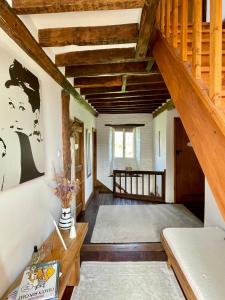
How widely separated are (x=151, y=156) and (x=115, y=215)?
3.55 meters

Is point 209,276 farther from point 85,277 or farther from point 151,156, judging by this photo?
point 151,156

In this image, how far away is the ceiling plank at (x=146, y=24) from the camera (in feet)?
5.18

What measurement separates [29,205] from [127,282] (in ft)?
4.47

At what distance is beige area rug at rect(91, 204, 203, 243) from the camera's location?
342 centimetres

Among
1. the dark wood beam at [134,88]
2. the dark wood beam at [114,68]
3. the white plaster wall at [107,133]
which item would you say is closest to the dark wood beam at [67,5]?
the dark wood beam at [114,68]

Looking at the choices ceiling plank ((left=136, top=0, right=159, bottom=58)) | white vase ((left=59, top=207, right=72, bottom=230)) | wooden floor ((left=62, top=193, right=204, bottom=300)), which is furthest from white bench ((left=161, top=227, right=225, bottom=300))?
ceiling plank ((left=136, top=0, right=159, bottom=58))

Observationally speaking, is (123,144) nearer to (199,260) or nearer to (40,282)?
(199,260)

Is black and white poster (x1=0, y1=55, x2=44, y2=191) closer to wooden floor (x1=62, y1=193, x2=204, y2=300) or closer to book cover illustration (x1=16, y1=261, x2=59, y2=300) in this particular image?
book cover illustration (x1=16, y1=261, x2=59, y2=300)

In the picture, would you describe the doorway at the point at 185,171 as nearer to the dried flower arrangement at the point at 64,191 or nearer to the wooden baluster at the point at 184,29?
the dried flower arrangement at the point at 64,191

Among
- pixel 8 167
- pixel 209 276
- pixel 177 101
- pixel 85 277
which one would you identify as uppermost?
pixel 177 101

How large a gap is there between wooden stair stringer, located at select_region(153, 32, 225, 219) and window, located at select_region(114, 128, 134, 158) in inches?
228

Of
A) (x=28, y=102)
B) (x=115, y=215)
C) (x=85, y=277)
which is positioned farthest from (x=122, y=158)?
(x=28, y=102)

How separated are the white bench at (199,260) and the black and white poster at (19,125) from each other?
155 centimetres

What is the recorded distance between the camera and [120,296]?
2.12m
